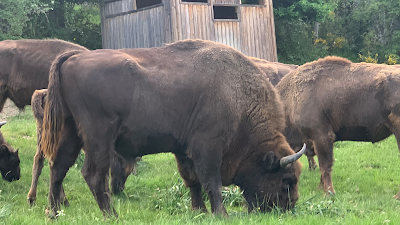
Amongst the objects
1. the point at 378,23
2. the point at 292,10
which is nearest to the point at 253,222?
the point at 292,10

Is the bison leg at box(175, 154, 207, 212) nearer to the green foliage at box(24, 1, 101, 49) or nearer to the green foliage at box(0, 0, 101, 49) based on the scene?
the green foliage at box(0, 0, 101, 49)

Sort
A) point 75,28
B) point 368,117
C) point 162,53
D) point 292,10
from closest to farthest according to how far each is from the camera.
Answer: point 162,53 < point 368,117 < point 75,28 < point 292,10

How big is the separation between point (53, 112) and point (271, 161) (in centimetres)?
280

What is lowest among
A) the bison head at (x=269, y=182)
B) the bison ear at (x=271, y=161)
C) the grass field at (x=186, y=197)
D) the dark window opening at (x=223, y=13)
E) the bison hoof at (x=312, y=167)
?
the bison hoof at (x=312, y=167)

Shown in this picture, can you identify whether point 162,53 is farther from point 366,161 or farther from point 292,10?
point 292,10

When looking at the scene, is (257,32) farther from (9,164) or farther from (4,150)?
(9,164)

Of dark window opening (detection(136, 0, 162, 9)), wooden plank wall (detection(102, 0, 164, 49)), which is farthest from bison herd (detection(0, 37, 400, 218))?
dark window opening (detection(136, 0, 162, 9))

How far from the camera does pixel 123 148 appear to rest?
18.1 feet

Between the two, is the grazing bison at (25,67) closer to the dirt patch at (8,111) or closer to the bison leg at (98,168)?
the bison leg at (98,168)

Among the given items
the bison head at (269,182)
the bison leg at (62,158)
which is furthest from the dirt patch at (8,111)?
the bison head at (269,182)

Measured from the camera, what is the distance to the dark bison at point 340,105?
777 cm

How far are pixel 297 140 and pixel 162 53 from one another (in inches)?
159

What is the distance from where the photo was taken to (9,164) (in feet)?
27.6

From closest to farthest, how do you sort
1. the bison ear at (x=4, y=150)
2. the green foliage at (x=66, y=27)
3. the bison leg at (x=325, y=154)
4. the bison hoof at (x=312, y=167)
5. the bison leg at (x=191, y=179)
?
the bison leg at (x=191, y=179)
the bison leg at (x=325, y=154)
the bison ear at (x=4, y=150)
the bison hoof at (x=312, y=167)
the green foliage at (x=66, y=27)
